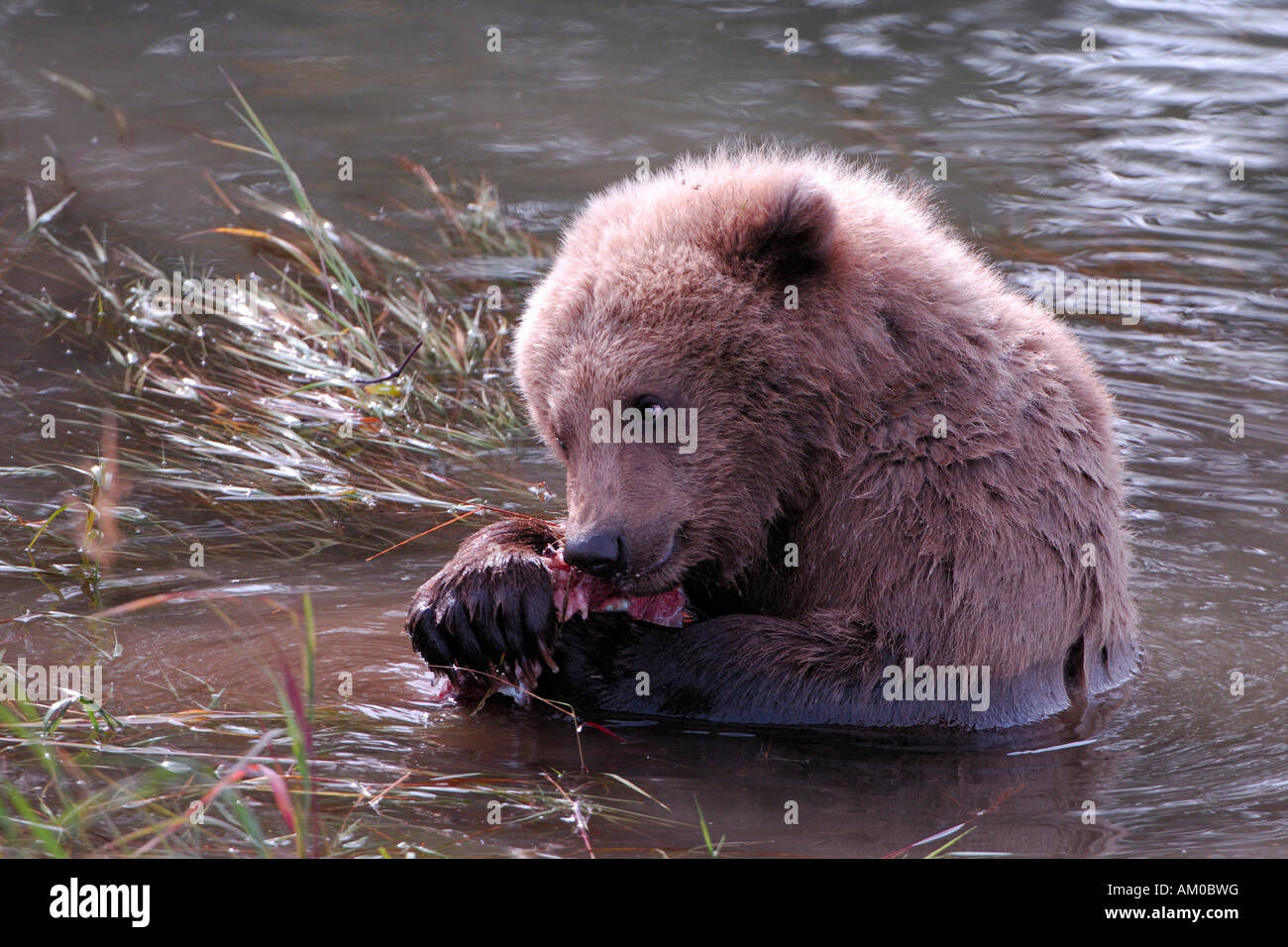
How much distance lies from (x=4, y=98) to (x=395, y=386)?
6.64 m

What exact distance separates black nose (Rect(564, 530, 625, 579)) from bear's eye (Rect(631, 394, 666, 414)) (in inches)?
16.2

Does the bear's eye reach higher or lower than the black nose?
higher

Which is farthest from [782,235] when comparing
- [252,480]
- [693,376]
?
[252,480]

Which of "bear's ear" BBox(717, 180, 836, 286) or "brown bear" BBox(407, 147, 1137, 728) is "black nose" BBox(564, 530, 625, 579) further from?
"bear's ear" BBox(717, 180, 836, 286)

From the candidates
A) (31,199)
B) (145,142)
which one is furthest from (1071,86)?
(31,199)

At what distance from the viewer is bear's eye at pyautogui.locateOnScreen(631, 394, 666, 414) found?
4.91m

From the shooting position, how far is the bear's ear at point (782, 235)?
4848 mm

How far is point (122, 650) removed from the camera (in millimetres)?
5734

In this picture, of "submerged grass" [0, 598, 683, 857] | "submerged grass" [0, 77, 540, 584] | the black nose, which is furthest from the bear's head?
"submerged grass" [0, 77, 540, 584]

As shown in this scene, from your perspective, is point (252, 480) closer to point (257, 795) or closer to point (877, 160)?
point (257, 795)

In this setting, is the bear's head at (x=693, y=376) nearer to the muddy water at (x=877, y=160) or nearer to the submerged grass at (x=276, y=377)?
the muddy water at (x=877, y=160)

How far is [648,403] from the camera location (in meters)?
4.94

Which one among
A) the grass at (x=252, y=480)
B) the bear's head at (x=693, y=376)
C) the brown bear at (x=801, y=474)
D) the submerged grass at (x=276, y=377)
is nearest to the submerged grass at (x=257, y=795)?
the grass at (x=252, y=480)
